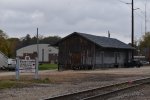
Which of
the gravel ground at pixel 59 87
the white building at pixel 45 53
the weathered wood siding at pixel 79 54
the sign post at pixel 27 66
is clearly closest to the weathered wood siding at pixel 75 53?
the weathered wood siding at pixel 79 54

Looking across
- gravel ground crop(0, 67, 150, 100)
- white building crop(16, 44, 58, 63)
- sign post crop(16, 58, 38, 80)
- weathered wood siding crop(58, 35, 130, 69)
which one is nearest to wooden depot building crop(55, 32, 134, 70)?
weathered wood siding crop(58, 35, 130, 69)

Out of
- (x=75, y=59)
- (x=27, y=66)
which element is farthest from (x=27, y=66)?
(x=75, y=59)

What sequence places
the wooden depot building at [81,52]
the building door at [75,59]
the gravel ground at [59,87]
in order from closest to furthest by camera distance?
1. the gravel ground at [59,87]
2. the wooden depot building at [81,52]
3. the building door at [75,59]

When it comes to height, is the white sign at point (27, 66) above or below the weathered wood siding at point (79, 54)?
below

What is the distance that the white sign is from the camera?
99.3ft

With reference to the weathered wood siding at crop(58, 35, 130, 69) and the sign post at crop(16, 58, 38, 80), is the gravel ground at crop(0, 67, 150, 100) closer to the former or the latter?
the sign post at crop(16, 58, 38, 80)

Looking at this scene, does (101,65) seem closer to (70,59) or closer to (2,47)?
(70,59)

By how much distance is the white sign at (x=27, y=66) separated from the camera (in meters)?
30.3

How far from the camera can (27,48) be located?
140500 mm

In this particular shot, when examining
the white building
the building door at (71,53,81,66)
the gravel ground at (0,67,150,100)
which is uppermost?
the white building

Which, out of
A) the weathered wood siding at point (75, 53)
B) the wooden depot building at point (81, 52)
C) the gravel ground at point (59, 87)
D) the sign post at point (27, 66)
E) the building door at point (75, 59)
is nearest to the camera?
the gravel ground at point (59, 87)

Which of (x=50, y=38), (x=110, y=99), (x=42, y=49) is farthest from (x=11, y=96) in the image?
(x=50, y=38)

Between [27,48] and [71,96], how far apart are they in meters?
123

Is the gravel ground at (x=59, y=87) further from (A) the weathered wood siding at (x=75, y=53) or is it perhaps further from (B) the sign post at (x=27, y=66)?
(A) the weathered wood siding at (x=75, y=53)
